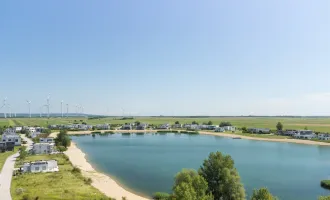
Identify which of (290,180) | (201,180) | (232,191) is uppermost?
(201,180)

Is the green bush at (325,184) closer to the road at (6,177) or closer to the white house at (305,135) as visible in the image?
the road at (6,177)

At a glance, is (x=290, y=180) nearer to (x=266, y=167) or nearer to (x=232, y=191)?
(x=266, y=167)

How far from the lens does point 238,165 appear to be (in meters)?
45.5

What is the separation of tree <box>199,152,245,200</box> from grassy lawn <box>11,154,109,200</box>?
10.3 meters

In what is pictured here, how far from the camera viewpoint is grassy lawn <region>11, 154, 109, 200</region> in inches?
1026

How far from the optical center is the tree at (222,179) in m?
24.0

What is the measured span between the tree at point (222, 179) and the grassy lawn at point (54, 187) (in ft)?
33.8

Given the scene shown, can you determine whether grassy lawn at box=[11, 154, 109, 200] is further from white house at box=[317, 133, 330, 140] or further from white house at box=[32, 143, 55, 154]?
white house at box=[317, 133, 330, 140]

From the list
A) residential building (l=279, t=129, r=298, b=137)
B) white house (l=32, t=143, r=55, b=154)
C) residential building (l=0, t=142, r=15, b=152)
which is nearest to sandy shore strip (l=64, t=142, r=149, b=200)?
white house (l=32, t=143, r=55, b=154)

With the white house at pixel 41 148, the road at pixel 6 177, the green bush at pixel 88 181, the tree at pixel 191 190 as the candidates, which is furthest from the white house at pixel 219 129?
the tree at pixel 191 190

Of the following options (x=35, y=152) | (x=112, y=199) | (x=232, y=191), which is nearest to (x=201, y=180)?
(x=232, y=191)

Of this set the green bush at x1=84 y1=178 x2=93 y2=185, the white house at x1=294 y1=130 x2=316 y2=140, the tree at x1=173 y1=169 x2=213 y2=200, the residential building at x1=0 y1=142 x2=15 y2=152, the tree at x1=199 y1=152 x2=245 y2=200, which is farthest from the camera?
the white house at x1=294 y1=130 x2=316 y2=140

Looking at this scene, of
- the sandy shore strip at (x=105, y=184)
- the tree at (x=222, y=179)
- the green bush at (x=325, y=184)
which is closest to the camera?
the tree at (x=222, y=179)

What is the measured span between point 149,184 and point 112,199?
9100 mm
